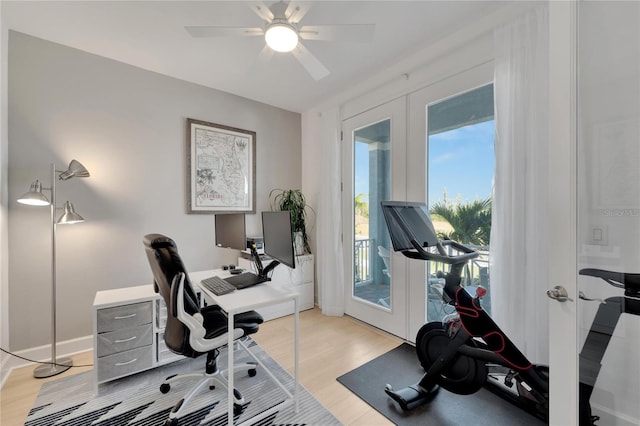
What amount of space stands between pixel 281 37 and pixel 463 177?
1.72 m

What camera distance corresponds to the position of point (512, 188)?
1.76 meters

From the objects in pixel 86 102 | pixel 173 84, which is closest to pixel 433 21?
pixel 173 84

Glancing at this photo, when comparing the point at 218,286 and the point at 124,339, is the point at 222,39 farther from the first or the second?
the point at 124,339

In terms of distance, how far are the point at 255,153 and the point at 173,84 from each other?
112 centimetres

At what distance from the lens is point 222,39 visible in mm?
2213

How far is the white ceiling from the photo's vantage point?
6.19ft

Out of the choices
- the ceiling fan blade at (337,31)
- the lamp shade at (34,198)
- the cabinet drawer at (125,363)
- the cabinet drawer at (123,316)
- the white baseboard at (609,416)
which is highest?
the ceiling fan blade at (337,31)

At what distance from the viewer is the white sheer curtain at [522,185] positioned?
164 cm

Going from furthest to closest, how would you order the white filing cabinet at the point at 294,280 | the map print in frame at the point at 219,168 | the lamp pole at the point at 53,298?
the white filing cabinet at the point at 294,280 < the map print in frame at the point at 219,168 < the lamp pole at the point at 53,298

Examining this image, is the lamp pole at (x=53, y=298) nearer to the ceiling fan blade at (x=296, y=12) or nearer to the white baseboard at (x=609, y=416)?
the ceiling fan blade at (x=296, y=12)

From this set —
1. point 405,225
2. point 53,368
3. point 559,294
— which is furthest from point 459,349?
point 53,368

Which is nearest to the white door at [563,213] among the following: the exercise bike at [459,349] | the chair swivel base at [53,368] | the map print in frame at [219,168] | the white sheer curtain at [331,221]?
the exercise bike at [459,349]

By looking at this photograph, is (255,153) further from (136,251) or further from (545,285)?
(545,285)

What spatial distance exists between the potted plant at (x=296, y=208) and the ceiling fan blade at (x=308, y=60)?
178 cm
